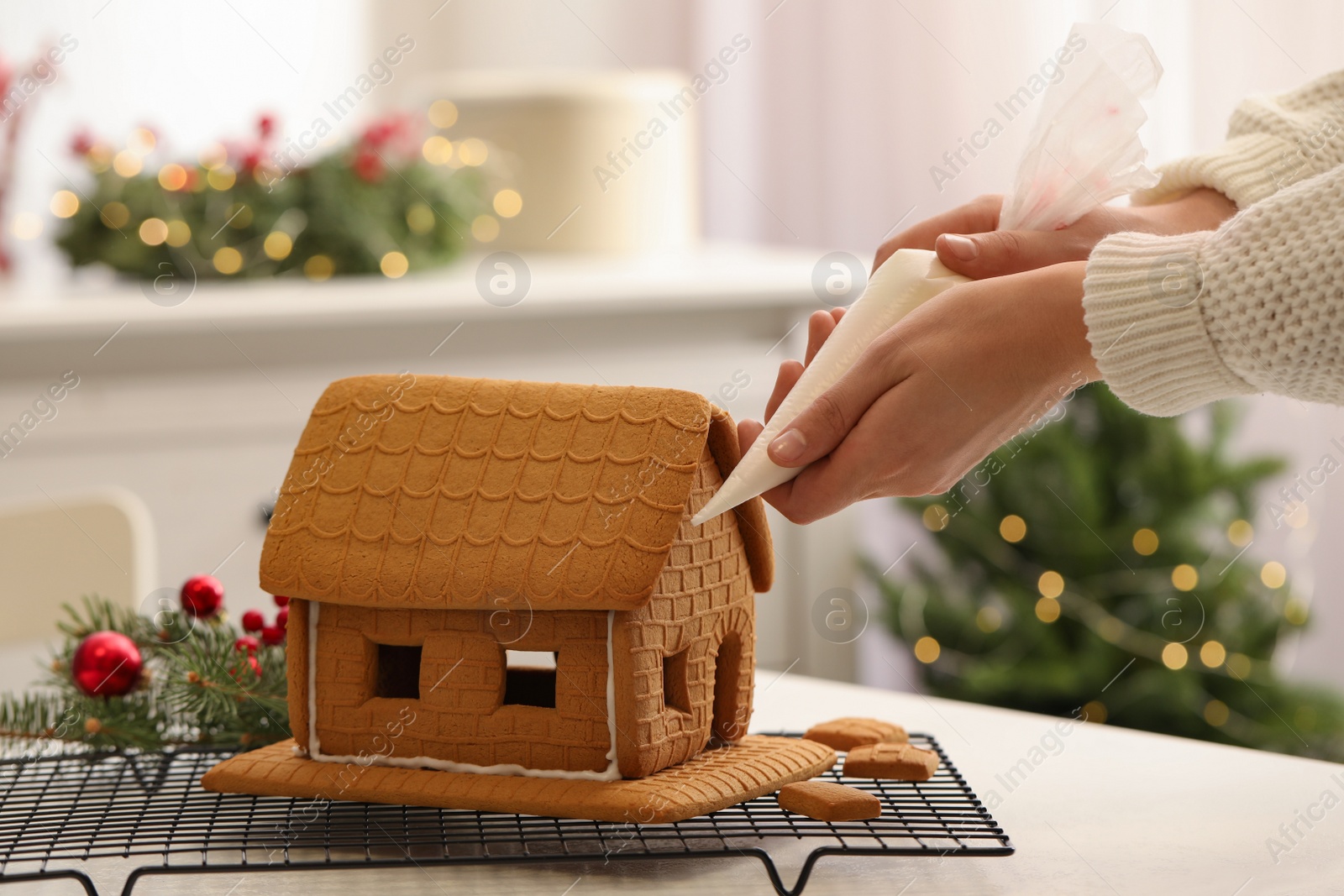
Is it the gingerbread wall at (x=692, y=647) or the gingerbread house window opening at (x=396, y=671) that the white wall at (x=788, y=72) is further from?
the gingerbread house window opening at (x=396, y=671)

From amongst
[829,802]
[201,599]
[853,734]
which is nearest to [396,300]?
[201,599]

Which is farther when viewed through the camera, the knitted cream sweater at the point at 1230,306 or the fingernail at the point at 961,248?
the fingernail at the point at 961,248

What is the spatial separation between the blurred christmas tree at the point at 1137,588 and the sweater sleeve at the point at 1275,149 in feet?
3.12

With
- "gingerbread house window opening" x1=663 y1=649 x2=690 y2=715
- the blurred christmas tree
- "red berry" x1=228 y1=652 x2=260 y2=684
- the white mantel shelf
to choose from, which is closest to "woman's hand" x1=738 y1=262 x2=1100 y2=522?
"gingerbread house window opening" x1=663 y1=649 x2=690 y2=715

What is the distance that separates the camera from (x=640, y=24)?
322cm

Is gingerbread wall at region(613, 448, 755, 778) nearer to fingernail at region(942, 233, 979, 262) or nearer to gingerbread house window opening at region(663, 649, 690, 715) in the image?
gingerbread house window opening at region(663, 649, 690, 715)

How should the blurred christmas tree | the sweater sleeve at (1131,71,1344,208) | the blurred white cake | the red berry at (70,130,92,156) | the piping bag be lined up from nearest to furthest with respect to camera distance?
the piping bag → the sweater sleeve at (1131,71,1344,208) → the blurred christmas tree → the red berry at (70,130,92,156) → the blurred white cake

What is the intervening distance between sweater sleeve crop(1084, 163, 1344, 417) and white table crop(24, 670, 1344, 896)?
0.30 m

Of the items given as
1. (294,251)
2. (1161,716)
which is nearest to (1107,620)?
(1161,716)

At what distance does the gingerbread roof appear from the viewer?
85 centimetres

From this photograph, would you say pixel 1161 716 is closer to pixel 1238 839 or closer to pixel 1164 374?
pixel 1238 839

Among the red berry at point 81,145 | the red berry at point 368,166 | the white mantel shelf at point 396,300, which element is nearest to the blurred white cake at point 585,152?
the white mantel shelf at point 396,300

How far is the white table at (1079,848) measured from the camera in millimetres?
833

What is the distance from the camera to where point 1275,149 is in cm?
102
